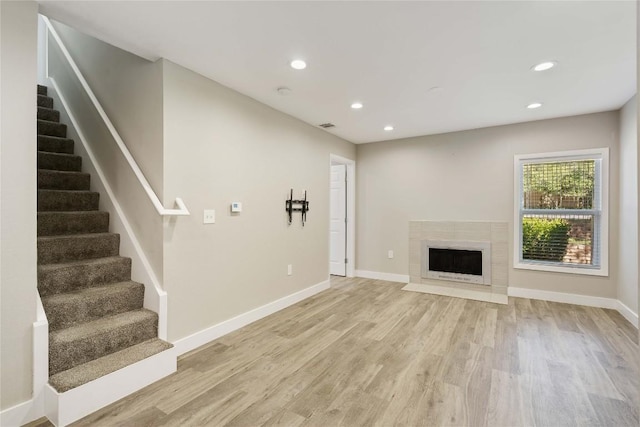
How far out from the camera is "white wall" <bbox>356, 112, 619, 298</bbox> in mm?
4008

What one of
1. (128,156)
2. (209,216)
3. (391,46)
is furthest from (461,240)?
(128,156)

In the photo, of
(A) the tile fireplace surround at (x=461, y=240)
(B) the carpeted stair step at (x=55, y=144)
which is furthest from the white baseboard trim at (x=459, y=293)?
(B) the carpeted stair step at (x=55, y=144)

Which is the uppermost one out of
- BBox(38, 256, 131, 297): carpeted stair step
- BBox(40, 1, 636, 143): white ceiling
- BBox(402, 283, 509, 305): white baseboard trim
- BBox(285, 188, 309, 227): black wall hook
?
BBox(40, 1, 636, 143): white ceiling

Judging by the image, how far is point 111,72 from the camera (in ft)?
9.95

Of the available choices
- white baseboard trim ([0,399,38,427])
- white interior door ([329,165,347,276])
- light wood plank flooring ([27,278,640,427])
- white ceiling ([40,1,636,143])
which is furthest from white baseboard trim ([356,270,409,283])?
white baseboard trim ([0,399,38,427])

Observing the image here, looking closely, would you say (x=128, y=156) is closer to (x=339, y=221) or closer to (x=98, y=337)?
(x=98, y=337)

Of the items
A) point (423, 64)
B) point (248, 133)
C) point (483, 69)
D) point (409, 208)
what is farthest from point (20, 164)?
point (409, 208)

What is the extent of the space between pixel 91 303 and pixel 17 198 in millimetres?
930

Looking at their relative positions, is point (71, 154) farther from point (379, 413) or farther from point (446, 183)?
point (446, 183)

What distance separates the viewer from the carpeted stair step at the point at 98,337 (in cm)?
198

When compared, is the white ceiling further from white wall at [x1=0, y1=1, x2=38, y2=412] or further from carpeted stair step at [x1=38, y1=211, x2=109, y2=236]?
carpeted stair step at [x1=38, y1=211, x2=109, y2=236]

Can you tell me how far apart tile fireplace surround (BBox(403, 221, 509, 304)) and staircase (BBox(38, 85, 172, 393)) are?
387 centimetres

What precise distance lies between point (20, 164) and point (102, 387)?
1488 mm

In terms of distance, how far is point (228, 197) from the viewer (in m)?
3.13
